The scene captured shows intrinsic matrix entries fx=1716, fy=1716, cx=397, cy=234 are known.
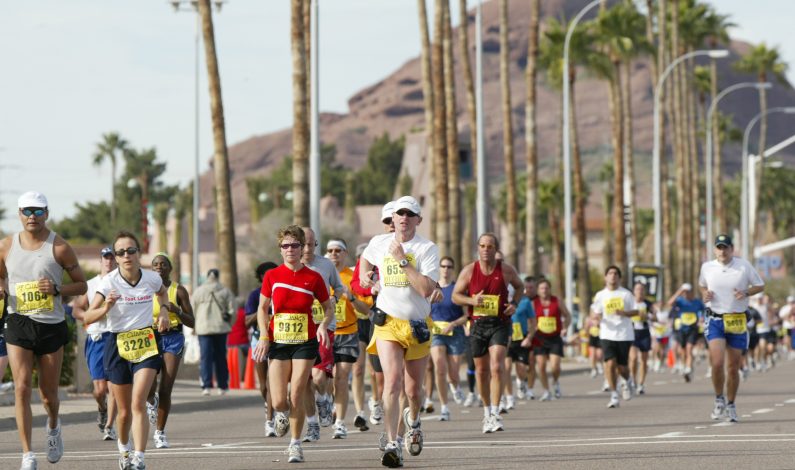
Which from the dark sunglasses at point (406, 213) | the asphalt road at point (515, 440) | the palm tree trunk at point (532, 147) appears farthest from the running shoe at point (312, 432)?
the palm tree trunk at point (532, 147)

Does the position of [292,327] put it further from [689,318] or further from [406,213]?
[689,318]

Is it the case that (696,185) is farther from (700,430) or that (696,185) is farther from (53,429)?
(53,429)

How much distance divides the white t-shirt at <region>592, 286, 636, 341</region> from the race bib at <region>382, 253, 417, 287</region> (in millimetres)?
11032

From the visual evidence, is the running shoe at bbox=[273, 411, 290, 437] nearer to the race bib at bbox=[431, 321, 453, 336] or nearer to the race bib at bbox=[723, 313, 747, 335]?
the race bib at bbox=[723, 313, 747, 335]

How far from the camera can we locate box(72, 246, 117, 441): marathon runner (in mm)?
15898

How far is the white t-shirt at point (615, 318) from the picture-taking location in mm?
23969

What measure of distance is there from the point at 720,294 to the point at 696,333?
1583 cm

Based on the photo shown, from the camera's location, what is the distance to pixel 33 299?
1258cm

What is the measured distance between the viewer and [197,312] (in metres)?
25.7

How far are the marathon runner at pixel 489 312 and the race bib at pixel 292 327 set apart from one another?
409 centimetres

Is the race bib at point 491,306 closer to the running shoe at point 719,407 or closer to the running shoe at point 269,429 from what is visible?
the running shoe at point 269,429

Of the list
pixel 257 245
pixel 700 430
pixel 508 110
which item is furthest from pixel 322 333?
pixel 257 245

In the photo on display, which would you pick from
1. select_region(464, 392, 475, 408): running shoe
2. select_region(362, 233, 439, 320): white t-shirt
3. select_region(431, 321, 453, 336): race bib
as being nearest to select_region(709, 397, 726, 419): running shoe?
select_region(431, 321, 453, 336): race bib

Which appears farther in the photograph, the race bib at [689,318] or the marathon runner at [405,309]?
the race bib at [689,318]
